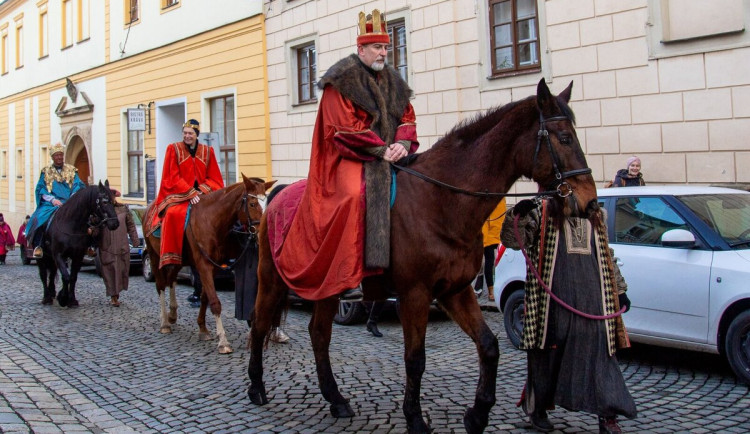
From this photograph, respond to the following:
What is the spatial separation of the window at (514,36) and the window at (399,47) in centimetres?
238

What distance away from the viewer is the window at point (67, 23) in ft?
96.8

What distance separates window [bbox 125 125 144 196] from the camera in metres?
25.1

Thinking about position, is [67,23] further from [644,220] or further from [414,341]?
[414,341]

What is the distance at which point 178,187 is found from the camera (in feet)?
30.0

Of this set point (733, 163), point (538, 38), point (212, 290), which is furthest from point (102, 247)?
point (733, 163)

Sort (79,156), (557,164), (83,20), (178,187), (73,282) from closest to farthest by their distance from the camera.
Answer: (557,164)
(178,187)
(73,282)
(83,20)
(79,156)

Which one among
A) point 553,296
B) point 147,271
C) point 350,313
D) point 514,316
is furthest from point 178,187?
point 147,271

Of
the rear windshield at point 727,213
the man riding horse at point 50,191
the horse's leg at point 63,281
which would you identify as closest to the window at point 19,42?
the man riding horse at point 50,191

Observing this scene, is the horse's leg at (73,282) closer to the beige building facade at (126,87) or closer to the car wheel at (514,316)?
the beige building facade at (126,87)

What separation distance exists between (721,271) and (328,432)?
3.55 meters

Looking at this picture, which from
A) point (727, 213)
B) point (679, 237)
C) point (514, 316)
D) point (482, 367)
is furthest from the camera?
point (514, 316)

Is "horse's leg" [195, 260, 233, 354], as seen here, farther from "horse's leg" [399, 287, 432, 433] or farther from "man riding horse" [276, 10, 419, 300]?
"horse's leg" [399, 287, 432, 433]

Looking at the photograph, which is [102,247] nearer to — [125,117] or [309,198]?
[309,198]

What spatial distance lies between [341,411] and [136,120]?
734 inches
